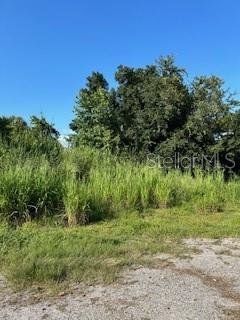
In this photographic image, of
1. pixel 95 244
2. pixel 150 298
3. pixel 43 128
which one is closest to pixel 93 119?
pixel 43 128

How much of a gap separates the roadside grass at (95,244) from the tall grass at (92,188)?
1.40 feet

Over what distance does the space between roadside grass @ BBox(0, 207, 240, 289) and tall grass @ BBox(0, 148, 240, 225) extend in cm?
43

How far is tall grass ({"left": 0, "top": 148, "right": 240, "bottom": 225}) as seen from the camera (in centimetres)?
799

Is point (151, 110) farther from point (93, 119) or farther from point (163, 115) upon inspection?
point (93, 119)

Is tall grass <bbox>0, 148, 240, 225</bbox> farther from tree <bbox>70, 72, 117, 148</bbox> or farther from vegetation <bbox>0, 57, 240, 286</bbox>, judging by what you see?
tree <bbox>70, 72, 117, 148</bbox>

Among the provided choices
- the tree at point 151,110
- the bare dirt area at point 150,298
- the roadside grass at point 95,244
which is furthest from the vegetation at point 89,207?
the tree at point 151,110

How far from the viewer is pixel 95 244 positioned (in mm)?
6047

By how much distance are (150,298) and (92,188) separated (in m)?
5.13

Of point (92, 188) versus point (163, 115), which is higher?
point (163, 115)

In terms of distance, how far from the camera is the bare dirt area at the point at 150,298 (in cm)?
384

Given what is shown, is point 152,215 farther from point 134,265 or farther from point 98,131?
point 98,131

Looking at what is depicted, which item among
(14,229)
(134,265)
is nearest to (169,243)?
(134,265)

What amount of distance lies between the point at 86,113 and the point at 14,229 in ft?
45.8

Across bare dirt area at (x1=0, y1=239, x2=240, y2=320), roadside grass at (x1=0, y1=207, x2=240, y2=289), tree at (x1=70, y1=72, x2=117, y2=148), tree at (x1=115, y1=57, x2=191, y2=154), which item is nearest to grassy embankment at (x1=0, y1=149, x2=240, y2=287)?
roadside grass at (x1=0, y1=207, x2=240, y2=289)
